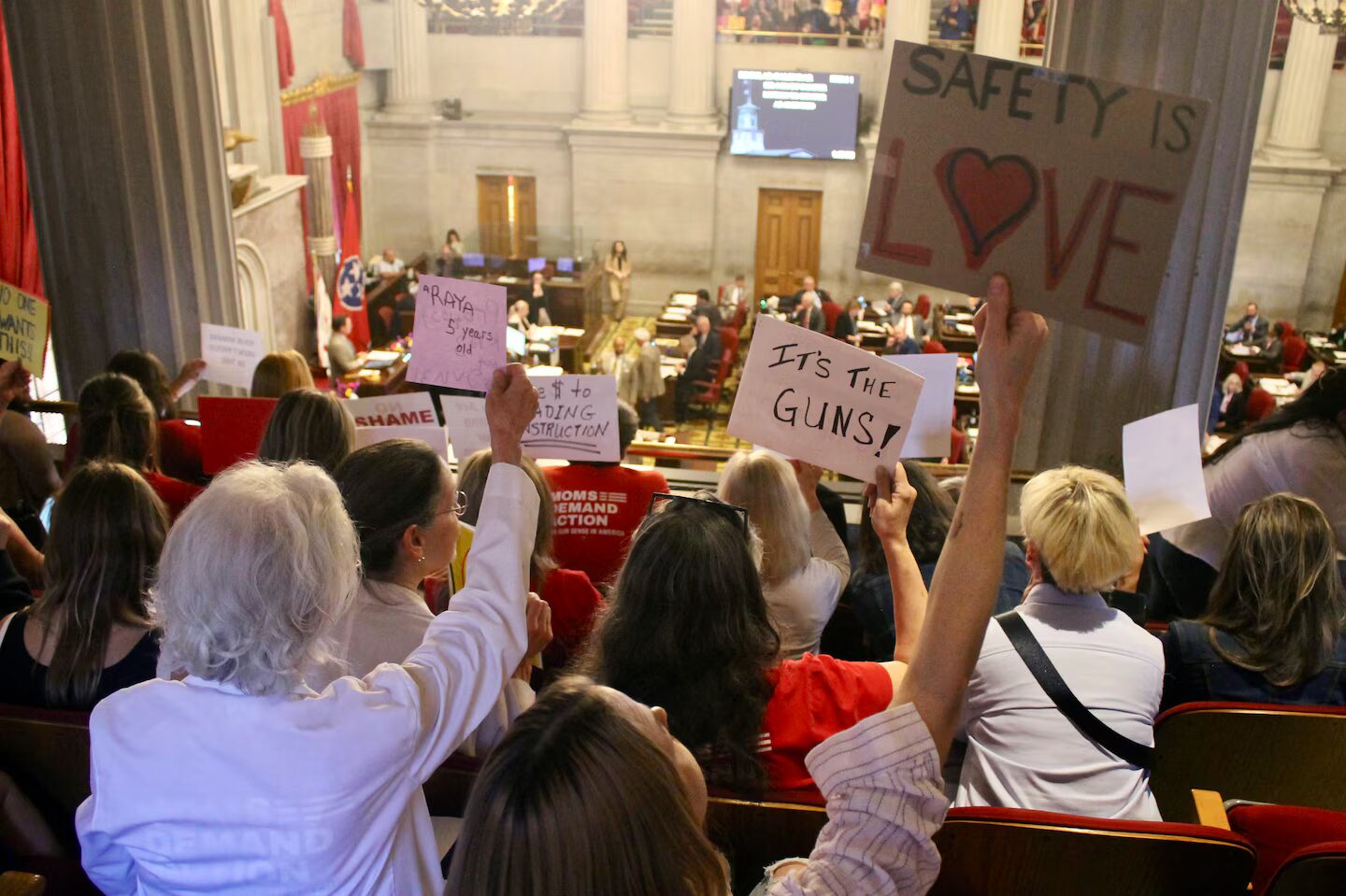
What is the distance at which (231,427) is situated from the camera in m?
3.55

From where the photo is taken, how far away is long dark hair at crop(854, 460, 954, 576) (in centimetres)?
280

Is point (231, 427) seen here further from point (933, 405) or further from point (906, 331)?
point (906, 331)

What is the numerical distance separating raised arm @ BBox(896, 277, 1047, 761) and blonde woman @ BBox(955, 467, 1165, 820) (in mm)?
701

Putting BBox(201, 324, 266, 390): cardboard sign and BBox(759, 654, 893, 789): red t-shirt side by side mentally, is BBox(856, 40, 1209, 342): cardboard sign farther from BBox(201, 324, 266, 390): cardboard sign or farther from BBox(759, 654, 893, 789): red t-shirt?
BBox(201, 324, 266, 390): cardboard sign

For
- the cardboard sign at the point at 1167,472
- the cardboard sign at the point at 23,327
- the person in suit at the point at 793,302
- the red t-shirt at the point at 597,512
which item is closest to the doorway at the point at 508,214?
the person in suit at the point at 793,302

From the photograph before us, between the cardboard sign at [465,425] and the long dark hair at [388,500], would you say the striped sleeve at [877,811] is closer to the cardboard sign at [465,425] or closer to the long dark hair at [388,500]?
the long dark hair at [388,500]

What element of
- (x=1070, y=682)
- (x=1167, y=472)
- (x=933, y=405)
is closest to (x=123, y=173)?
(x=933, y=405)

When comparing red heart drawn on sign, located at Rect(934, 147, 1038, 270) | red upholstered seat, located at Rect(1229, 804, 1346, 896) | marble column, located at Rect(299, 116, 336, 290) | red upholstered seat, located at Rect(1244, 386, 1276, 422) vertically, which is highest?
red heart drawn on sign, located at Rect(934, 147, 1038, 270)

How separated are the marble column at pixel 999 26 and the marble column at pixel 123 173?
38.4 feet

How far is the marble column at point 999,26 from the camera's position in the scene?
14.9 meters

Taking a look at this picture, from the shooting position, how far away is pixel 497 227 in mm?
17234

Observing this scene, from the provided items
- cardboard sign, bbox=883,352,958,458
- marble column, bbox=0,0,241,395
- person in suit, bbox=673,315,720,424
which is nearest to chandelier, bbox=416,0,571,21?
person in suit, bbox=673,315,720,424

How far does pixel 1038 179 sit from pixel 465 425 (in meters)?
2.19

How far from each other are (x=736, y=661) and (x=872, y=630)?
3.56ft
